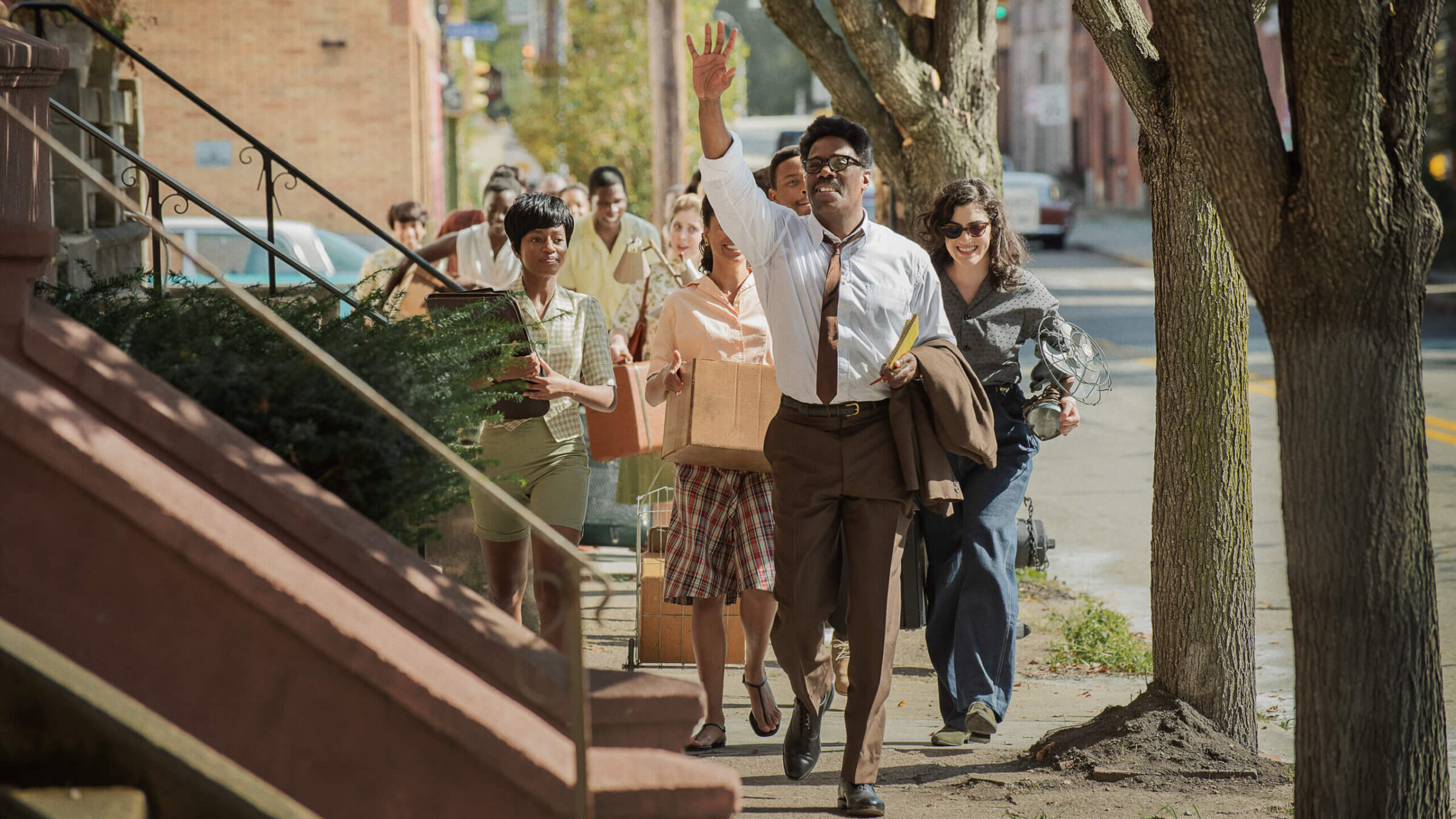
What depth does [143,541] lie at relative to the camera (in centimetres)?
327

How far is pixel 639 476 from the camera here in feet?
25.1

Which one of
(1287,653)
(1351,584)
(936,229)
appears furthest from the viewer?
(1287,653)

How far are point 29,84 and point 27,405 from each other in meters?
2.19

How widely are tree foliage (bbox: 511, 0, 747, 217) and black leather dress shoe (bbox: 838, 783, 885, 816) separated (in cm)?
2104

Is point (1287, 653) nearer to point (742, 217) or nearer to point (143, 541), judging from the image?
point (742, 217)

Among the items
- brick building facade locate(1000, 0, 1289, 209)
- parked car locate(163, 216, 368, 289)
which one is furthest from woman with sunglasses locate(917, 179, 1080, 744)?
brick building facade locate(1000, 0, 1289, 209)

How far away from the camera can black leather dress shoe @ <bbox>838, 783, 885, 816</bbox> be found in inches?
183

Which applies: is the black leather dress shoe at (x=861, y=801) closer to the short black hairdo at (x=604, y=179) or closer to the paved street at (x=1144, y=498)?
the paved street at (x=1144, y=498)

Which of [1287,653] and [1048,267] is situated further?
[1048,267]

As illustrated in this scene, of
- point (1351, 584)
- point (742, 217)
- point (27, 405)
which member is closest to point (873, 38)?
point (742, 217)

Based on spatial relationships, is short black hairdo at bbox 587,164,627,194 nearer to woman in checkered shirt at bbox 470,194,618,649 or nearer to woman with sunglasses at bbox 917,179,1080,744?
woman in checkered shirt at bbox 470,194,618,649

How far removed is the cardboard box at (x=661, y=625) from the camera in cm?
655

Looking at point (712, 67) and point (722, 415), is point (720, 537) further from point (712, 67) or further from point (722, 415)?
point (712, 67)

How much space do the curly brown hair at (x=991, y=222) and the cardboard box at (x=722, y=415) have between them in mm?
1006
